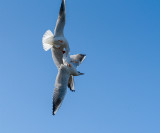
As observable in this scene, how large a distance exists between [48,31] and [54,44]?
3.09 feet

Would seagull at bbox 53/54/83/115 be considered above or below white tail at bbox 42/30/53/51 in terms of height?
below

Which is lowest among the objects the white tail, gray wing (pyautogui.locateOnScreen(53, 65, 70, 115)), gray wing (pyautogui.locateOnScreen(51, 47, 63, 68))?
gray wing (pyautogui.locateOnScreen(53, 65, 70, 115))

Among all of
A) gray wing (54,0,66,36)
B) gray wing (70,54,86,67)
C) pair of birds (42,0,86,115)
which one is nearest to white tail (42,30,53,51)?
pair of birds (42,0,86,115)

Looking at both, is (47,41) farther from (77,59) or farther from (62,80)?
(62,80)

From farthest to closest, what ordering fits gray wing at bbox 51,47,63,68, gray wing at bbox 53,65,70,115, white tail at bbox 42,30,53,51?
white tail at bbox 42,30,53,51 → gray wing at bbox 51,47,63,68 → gray wing at bbox 53,65,70,115

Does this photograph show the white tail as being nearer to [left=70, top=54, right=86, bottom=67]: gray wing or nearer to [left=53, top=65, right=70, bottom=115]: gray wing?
[left=70, top=54, right=86, bottom=67]: gray wing

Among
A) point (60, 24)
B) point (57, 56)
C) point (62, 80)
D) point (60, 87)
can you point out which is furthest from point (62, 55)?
point (60, 87)

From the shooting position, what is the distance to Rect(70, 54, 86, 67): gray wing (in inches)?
632

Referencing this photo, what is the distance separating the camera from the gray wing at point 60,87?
1384cm

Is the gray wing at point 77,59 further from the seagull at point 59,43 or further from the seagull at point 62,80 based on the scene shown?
the seagull at point 62,80

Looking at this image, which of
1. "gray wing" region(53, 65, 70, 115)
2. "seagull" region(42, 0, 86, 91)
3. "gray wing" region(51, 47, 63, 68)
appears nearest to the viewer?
"gray wing" region(53, 65, 70, 115)

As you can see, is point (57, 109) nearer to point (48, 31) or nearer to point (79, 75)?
point (79, 75)

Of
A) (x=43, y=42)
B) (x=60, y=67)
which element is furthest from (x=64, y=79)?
(x=43, y=42)

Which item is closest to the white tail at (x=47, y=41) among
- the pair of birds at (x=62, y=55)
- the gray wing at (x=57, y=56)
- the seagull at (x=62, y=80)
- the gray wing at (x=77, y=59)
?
the pair of birds at (x=62, y=55)
